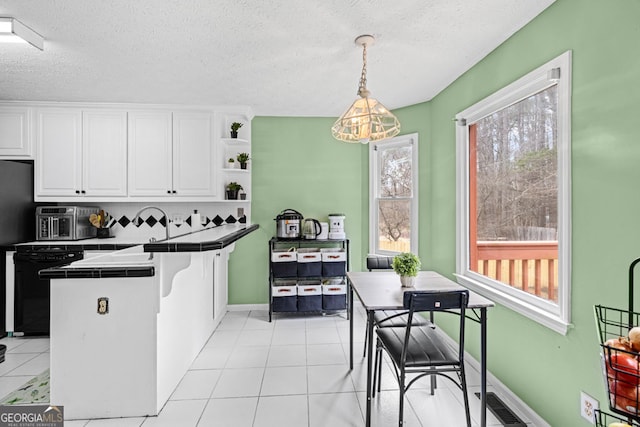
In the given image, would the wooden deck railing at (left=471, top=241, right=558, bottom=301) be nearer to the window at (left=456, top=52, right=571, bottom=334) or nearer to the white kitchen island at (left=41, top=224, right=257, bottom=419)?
the window at (left=456, top=52, right=571, bottom=334)

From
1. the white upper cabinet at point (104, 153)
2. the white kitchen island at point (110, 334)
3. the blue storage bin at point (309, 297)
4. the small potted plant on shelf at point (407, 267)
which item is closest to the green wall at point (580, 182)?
the small potted plant on shelf at point (407, 267)

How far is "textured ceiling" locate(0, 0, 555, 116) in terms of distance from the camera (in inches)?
75.2

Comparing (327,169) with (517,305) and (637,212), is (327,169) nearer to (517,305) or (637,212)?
(517,305)

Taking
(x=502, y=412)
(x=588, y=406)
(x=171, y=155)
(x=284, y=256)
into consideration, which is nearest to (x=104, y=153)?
(x=171, y=155)

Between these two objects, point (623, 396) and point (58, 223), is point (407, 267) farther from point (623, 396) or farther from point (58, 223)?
point (58, 223)

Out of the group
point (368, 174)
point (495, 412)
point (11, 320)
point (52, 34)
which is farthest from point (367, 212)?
point (11, 320)

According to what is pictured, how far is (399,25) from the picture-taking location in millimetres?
2068

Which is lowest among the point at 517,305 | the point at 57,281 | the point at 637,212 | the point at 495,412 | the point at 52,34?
the point at 495,412

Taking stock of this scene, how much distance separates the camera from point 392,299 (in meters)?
1.88

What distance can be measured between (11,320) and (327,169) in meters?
3.67

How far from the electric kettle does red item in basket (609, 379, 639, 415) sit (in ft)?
9.88

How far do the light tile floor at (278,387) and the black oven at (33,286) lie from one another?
6.2 inches

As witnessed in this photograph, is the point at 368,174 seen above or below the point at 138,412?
above

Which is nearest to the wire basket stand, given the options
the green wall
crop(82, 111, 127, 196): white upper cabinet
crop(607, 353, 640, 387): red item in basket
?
crop(607, 353, 640, 387): red item in basket
